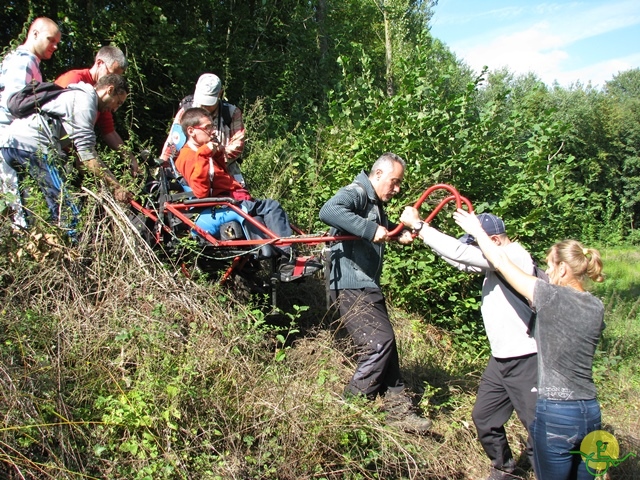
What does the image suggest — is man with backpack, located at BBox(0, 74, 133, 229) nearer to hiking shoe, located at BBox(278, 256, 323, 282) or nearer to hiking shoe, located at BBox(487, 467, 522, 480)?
hiking shoe, located at BBox(278, 256, 323, 282)

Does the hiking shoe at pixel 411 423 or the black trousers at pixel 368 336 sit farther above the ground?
the black trousers at pixel 368 336

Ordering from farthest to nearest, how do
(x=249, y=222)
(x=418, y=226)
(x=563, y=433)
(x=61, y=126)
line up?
(x=249, y=222)
(x=61, y=126)
(x=418, y=226)
(x=563, y=433)

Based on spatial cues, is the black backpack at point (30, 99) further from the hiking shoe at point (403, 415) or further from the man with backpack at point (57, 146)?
the hiking shoe at point (403, 415)

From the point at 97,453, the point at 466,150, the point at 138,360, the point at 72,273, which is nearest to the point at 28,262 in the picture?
the point at 72,273

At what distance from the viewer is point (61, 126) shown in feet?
15.0

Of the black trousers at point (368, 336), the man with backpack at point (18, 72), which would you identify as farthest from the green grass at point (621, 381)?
the man with backpack at point (18, 72)

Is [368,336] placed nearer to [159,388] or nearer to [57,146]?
[159,388]

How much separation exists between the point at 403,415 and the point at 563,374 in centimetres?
141

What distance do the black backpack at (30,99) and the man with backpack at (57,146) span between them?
0.02m

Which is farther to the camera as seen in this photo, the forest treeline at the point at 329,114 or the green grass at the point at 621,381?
the forest treeline at the point at 329,114

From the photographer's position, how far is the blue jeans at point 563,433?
333 centimetres

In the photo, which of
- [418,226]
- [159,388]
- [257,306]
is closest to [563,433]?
[418,226]

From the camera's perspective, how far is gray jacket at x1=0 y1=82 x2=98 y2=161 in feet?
14.6

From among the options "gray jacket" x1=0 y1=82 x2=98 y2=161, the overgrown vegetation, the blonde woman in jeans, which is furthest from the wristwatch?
"gray jacket" x1=0 y1=82 x2=98 y2=161
